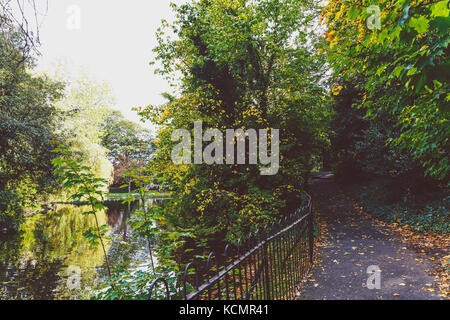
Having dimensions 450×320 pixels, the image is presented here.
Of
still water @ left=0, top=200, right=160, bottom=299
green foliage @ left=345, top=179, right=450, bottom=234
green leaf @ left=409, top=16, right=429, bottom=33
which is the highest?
green leaf @ left=409, top=16, right=429, bottom=33

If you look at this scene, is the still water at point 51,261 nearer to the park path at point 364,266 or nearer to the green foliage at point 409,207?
the park path at point 364,266

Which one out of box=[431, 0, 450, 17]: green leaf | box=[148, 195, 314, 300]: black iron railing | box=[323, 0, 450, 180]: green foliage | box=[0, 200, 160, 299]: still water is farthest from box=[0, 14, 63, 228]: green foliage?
box=[431, 0, 450, 17]: green leaf

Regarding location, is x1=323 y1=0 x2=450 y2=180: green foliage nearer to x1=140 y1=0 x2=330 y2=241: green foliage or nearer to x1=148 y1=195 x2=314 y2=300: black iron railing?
x1=148 y1=195 x2=314 y2=300: black iron railing

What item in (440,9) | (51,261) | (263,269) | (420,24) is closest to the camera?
(440,9)

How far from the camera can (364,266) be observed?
5.82 meters

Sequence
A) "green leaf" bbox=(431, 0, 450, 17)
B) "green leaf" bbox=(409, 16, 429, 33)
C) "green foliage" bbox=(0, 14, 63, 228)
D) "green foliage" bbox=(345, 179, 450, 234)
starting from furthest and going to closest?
"green foliage" bbox=(0, 14, 63, 228)
"green foliage" bbox=(345, 179, 450, 234)
"green leaf" bbox=(409, 16, 429, 33)
"green leaf" bbox=(431, 0, 450, 17)

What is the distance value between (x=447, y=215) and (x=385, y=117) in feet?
15.7

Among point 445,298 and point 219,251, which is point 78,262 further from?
point 445,298

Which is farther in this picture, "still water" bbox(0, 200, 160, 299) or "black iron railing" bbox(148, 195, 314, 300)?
"still water" bbox(0, 200, 160, 299)

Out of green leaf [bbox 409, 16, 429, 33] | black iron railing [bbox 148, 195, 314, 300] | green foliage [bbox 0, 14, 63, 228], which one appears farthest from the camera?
green foliage [bbox 0, 14, 63, 228]

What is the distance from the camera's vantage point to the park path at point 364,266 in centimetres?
453

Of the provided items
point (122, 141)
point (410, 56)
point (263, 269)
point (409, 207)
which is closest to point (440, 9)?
point (410, 56)

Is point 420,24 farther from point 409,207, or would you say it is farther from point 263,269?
point 409,207

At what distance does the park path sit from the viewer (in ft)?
14.8
